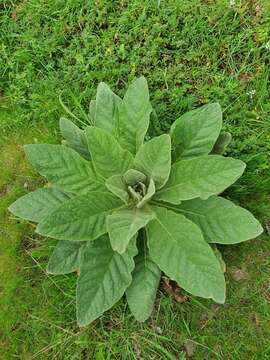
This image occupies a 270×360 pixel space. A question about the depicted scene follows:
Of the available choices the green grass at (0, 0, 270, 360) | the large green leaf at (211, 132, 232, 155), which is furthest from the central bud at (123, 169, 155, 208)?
the green grass at (0, 0, 270, 360)

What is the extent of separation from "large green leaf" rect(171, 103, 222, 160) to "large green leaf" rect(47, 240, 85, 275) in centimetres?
73

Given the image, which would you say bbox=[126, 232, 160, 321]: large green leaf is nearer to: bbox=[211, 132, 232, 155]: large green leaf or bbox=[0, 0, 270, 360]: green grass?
bbox=[0, 0, 270, 360]: green grass

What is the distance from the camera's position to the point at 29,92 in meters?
3.43

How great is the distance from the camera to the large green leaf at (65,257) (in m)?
2.36

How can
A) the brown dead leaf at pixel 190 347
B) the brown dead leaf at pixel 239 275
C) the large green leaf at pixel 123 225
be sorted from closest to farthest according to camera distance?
the large green leaf at pixel 123 225
the brown dead leaf at pixel 190 347
the brown dead leaf at pixel 239 275

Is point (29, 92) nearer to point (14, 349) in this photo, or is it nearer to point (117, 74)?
point (117, 74)

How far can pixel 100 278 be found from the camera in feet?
7.20

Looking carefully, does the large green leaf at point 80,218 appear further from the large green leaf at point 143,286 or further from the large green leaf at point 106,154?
the large green leaf at point 143,286

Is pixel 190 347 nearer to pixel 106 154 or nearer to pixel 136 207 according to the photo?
pixel 136 207

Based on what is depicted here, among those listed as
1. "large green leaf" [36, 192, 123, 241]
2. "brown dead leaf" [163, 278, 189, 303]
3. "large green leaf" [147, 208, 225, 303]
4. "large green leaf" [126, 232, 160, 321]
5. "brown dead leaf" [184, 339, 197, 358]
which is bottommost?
"brown dead leaf" [184, 339, 197, 358]

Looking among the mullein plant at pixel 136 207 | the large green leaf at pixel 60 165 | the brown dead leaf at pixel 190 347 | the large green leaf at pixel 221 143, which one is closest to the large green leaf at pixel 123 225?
the mullein plant at pixel 136 207

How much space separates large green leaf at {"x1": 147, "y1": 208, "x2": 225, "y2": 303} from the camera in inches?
80.3

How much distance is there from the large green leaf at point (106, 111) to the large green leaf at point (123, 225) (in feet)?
1.60

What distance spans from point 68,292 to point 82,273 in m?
0.74
